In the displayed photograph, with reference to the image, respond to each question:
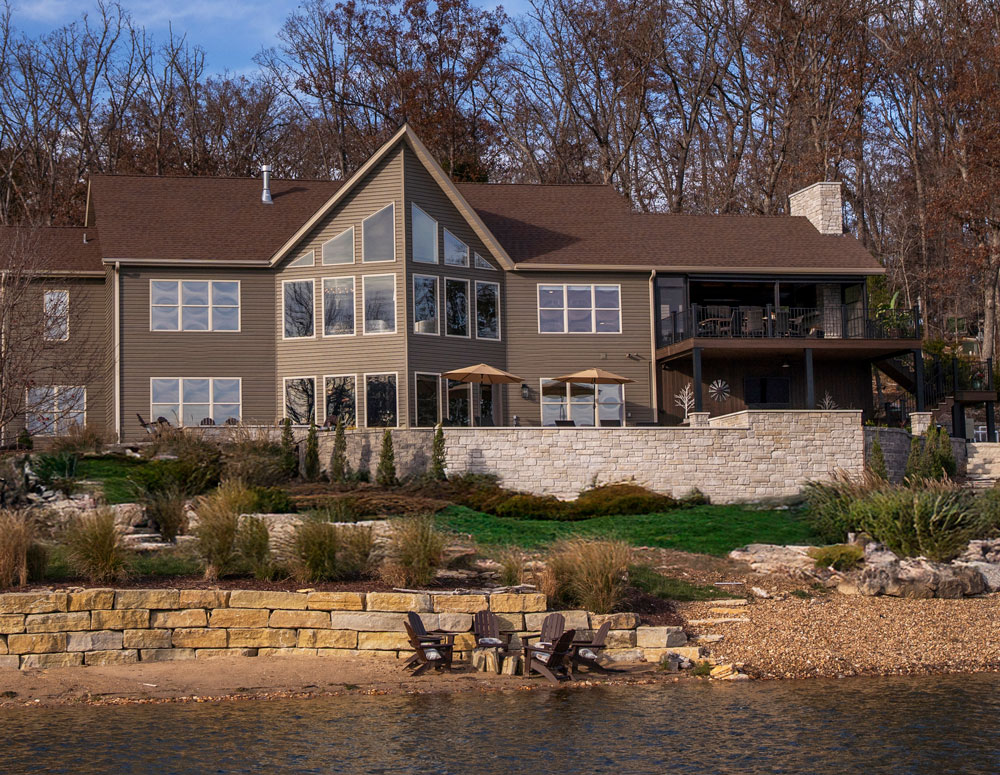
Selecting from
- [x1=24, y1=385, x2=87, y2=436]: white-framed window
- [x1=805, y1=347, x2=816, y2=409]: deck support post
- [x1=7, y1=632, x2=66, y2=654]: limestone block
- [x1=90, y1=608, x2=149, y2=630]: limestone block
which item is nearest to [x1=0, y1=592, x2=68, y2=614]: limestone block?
[x1=7, y1=632, x2=66, y2=654]: limestone block

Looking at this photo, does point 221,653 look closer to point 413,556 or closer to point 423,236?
point 413,556

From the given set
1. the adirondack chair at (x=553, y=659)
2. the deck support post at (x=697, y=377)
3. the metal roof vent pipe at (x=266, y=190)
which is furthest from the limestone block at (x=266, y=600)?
the metal roof vent pipe at (x=266, y=190)

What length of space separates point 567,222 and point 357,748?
2452 centimetres

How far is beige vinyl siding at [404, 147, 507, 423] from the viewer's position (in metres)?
30.8

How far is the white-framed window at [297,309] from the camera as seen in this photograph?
104 ft

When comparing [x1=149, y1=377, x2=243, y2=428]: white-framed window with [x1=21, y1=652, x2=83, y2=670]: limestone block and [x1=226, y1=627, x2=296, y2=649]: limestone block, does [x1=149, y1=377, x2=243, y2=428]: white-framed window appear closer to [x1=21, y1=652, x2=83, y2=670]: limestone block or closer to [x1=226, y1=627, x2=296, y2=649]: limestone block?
[x1=226, y1=627, x2=296, y2=649]: limestone block

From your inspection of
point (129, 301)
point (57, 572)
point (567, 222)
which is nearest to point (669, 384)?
point (567, 222)

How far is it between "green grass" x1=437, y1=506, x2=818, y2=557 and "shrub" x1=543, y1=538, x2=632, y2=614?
3.54m

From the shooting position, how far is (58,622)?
15523 millimetres

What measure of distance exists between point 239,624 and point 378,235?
1674 centimetres

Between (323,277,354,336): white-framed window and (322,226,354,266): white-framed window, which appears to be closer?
(323,277,354,336): white-framed window

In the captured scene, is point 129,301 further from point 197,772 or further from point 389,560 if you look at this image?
point 197,772

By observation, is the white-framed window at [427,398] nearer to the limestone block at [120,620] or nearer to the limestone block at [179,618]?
the limestone block at [179,618]

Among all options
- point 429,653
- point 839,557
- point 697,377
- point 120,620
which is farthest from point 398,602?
point 697,377
